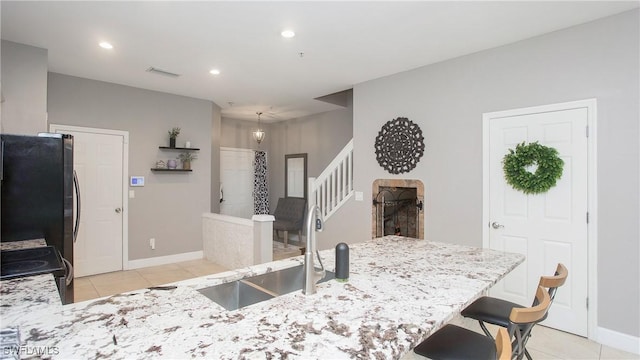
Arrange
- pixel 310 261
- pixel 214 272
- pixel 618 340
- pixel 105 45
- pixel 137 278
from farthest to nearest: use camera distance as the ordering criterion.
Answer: pixel 214 272 < pixel 137 278 < pixel 105 45 < pixel 618 340 < pixel 310 261

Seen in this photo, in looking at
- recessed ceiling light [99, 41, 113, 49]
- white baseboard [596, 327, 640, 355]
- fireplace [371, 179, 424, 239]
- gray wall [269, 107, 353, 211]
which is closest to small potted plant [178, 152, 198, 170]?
recessed ceiling light [99, 41, 113, 49]

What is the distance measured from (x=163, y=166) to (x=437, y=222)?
167 inches

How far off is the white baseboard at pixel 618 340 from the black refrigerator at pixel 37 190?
4.28 m

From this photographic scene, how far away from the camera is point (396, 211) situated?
4.58m

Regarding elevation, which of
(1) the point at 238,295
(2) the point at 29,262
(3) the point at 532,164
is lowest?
(1) the point at 238,295

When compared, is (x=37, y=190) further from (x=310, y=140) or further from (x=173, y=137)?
(x=310, y=140)

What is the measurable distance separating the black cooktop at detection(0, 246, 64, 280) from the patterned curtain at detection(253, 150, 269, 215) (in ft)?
18.3

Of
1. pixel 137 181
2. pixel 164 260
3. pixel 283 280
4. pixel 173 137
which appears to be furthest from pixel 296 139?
pixel 283 280

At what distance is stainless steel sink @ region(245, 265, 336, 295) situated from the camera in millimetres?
1712

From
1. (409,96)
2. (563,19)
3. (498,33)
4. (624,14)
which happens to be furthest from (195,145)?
(624,14)

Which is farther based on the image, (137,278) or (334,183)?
(334,183)

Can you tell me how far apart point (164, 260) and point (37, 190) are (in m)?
3.08

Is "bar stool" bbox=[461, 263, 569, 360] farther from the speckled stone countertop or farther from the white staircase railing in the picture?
the white staircase railing

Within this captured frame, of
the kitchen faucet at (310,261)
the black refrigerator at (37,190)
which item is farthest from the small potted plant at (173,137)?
the kitchen faucet at (310,261)
